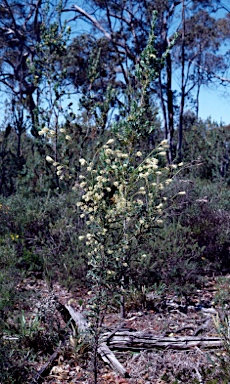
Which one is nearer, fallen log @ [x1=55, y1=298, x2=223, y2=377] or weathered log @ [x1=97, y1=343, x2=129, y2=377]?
weathered log @ [x1=97, y1=343, x2=129, y2=377]

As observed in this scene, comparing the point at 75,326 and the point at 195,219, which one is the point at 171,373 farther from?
the point at 195,219

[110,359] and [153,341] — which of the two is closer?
[110,359]

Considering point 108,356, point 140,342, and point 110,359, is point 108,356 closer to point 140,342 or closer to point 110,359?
point 110,359

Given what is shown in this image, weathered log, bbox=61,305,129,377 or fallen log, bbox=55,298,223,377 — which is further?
fallen log, bbox=55,298,223,377

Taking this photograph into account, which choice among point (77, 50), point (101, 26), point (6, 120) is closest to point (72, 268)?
point (6, 120)

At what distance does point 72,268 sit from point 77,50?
1245 centimetres

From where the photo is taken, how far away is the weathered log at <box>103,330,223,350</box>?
10.9ft

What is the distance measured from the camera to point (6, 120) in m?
9.29

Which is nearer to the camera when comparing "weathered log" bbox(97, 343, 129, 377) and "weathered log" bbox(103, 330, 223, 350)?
"weathered log" bbox(97, 343, 129, 377)

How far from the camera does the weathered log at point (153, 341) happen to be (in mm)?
3309

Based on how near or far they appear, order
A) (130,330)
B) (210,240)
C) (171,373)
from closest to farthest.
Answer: (171,373) < (130,330) < (210,240)

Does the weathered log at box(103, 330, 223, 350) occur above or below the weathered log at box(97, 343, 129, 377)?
above

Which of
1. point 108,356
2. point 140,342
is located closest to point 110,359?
point 108,356

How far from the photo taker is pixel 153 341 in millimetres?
3363
